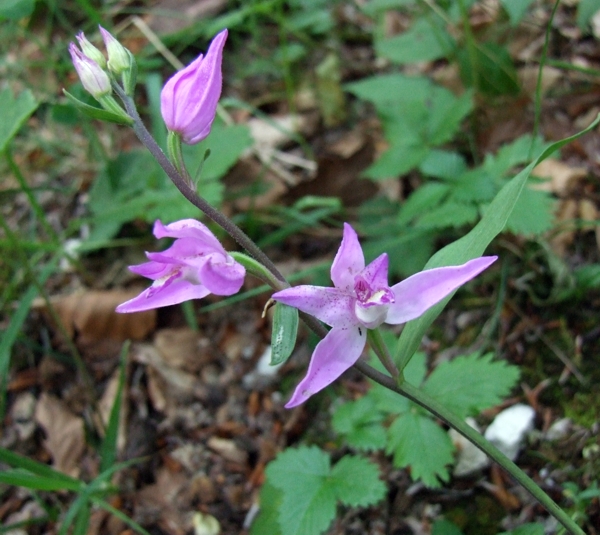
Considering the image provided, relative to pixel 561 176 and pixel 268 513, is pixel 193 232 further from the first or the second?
pixel 561 176

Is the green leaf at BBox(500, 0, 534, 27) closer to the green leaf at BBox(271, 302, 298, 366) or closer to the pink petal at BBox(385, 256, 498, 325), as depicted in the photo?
the pink petal at BBox(385, 256, 498, 325)

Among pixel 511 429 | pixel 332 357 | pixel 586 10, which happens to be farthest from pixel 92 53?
pixel 586 10

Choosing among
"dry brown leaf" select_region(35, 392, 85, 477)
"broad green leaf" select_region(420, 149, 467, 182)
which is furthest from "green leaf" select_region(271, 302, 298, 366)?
"dry brown leaf" select_region(35, 392, 85, 477)

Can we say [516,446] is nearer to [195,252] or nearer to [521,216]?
[521,216]

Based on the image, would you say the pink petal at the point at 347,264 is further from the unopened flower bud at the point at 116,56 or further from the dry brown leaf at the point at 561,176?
the dry brown leaf at the point at 561,176

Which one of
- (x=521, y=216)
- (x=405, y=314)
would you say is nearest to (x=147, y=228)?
(x=521, y=216)

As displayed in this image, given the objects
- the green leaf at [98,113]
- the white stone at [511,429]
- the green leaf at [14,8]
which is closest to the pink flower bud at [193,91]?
the green leaf at [98,113]
